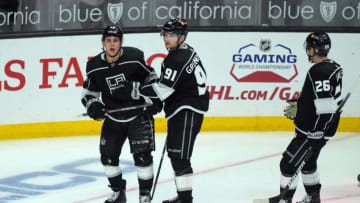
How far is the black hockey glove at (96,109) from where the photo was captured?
5.05 meters

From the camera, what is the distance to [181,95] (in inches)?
194

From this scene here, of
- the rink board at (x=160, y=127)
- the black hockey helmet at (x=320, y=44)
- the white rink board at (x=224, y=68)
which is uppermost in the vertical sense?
the black hockey helmet at (x=320, y=44)

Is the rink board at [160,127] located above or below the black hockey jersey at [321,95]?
below

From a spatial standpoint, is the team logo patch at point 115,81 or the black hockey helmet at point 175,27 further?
the team logo patch at point 115,81

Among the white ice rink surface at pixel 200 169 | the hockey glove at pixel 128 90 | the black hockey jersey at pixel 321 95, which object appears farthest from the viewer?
the white ice rink surface at pixel 200 169

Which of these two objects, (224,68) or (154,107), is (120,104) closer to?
(154,107)

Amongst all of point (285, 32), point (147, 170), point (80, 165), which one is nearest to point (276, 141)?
point (285, 32)

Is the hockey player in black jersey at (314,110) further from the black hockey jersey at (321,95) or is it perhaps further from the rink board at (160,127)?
the rink board at (160,127)

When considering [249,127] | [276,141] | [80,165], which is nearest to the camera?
[80,165]

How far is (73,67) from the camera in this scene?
8.24 metres

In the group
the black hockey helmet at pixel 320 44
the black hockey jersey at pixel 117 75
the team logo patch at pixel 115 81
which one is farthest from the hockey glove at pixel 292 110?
the team logo patch at pixel 115 81

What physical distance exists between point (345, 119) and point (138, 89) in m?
4.13

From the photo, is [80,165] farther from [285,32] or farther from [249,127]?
[285,32]

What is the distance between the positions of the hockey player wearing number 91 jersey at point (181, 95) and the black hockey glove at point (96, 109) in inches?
12.8
